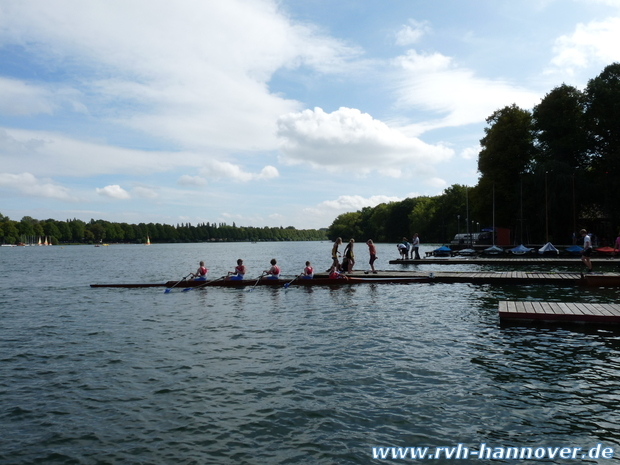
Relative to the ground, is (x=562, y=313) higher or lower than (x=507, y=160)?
lower

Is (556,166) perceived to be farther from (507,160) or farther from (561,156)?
(507,160)

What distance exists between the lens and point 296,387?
9.60 meters

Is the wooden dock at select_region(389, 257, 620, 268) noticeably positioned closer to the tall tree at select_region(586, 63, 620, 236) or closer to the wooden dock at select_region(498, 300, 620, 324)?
the tall tree at select_region(586, 63, 620, 236)

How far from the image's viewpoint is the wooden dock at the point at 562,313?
14.6 metres

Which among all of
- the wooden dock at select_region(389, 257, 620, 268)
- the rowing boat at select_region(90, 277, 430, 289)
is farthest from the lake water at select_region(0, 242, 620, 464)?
the wooden dock at select_region(389, 257, 620, 268)

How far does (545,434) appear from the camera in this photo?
723cm

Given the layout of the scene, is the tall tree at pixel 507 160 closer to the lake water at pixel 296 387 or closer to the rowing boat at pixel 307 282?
the rowing boat at pixel 307 282

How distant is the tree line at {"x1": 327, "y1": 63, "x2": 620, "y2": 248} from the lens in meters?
53.5

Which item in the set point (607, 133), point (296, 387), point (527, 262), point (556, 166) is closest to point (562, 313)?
point (296, 387)

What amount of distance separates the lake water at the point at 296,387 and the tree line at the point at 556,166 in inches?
1746

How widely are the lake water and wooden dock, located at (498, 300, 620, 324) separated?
0.34 m

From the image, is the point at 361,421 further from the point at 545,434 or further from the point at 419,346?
the point at 419,346

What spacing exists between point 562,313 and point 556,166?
46.4m

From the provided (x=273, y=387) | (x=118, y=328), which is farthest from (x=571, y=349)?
(x=118, y=328)
